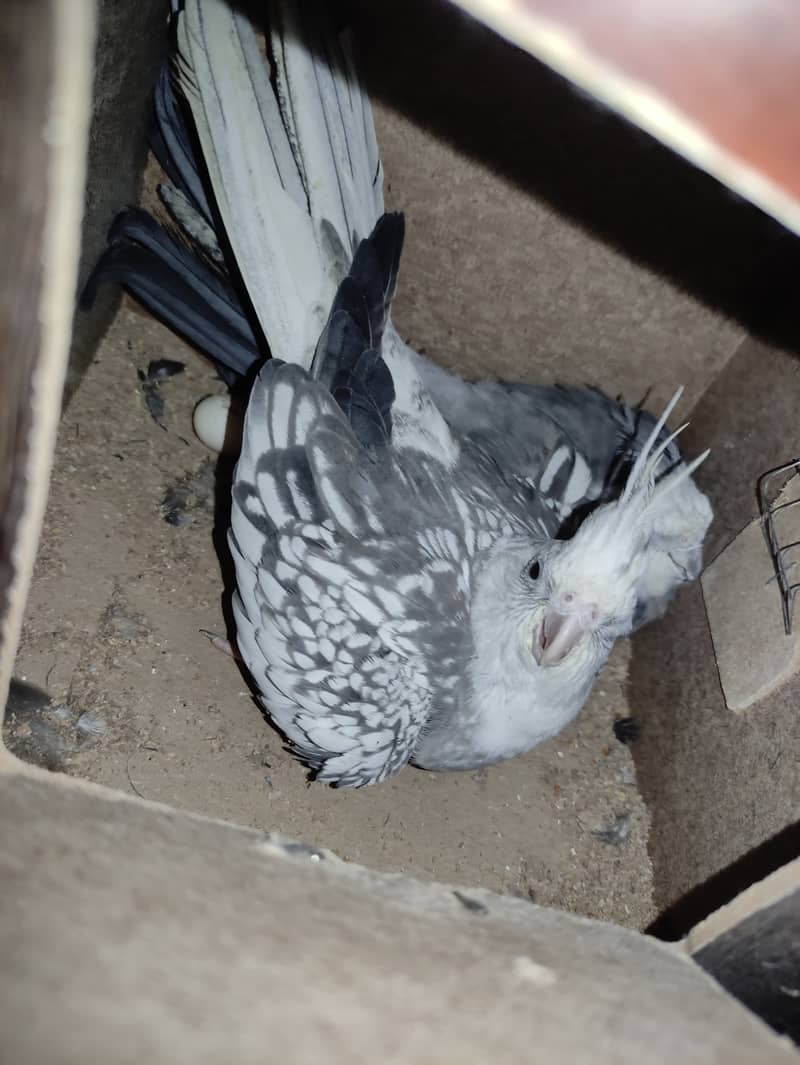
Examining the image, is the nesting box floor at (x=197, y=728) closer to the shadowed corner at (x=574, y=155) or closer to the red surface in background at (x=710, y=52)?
the shadowed corner at (x=574, y=155)

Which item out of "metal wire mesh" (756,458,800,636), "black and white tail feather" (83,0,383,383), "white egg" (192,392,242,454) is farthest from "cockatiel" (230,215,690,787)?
"white egg" (192,392,242,454)

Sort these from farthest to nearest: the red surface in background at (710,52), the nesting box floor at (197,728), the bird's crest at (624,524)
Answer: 1. the nesting box floor at (197,728)
2. the bird's crest at (624,524)
3. the red surface in background at (710,52)

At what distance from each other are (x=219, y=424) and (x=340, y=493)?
791mm

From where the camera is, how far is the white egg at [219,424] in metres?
2.46

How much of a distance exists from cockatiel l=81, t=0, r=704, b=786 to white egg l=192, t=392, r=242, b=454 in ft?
1.22

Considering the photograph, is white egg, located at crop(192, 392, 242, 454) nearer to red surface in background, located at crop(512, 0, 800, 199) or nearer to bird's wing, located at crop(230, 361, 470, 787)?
bird's wing, located at crop(230, 361, 470, 787)

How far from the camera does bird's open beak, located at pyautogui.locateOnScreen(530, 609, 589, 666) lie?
1.84 meters

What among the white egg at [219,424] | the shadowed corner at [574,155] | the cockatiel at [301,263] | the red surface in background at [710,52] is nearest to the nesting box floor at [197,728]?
the white egg at [219,424]

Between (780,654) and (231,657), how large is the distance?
137cm

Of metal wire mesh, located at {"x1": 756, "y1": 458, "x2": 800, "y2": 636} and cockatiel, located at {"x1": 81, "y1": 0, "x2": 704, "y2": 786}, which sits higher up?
metal wire mesh, located at {"x1": 756, "y1": 458, "x2": 800, "y2": 636}

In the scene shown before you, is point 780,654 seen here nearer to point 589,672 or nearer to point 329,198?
point 589,672

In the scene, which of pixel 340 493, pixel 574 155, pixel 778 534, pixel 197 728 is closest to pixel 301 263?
pixel 340 493

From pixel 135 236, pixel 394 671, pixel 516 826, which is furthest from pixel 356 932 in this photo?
pixel 135 236

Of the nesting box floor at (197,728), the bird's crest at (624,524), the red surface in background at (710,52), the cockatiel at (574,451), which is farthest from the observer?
the cockatiel at (574,451)
